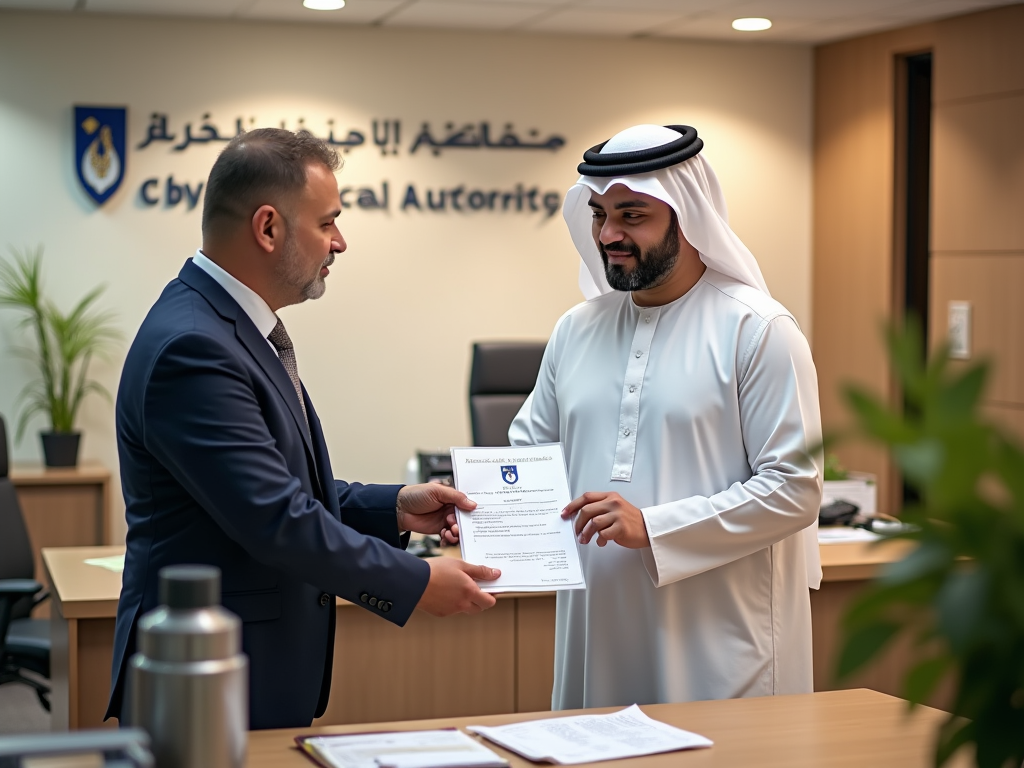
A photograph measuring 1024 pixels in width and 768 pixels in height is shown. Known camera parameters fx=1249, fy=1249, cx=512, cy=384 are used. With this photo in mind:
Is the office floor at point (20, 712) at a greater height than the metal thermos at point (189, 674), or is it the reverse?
the metal thermos at point (189, 674)

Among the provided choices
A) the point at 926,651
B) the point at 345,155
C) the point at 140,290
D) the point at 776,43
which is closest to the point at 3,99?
the point at 140,290

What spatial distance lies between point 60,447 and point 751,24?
442 centimetres

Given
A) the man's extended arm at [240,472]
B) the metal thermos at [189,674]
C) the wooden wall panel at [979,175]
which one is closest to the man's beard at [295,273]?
the man's extended arm at [240,472]

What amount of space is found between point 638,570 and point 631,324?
1.86 ft

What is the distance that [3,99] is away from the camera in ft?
21.7

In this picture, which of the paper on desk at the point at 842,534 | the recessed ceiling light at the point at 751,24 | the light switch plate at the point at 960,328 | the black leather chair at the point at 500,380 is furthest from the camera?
the recessed ceiling light at the point at 751,24

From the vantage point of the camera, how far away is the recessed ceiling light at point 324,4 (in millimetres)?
6371

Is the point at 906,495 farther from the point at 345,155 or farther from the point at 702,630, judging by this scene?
the point at 702,630

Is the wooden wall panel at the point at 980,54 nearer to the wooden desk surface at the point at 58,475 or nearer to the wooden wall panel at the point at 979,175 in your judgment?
the wooden wall panel at the point at 979,175

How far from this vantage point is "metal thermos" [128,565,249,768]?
123cm

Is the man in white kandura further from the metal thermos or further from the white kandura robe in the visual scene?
the metal thermos

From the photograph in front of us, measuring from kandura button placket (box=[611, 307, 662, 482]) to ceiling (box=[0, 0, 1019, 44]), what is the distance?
405 centimetres

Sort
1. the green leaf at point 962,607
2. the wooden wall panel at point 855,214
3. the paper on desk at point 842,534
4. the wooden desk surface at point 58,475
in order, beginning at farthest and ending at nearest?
the wooden wall panel at point 855,214
the wooden desk surface at point 58,475
the paper on desk at point 842,534
the green leaf at point 962,607

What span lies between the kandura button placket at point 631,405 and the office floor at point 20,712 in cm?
330
